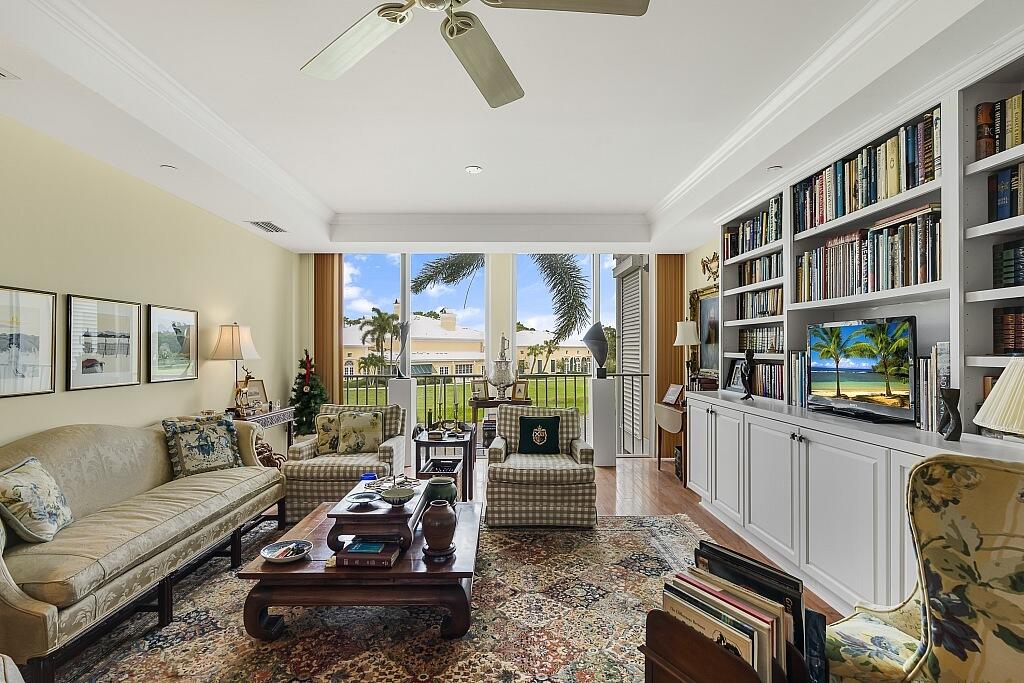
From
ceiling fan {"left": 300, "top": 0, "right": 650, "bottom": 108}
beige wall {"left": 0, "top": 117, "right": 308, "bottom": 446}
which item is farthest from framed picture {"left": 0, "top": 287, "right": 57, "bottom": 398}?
ceiling fan {"left": 300, "top": 0, "right": 650, "bottom": 108}

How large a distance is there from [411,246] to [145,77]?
10.9ft

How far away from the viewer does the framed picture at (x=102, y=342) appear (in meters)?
3.26

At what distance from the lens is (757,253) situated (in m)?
4.05

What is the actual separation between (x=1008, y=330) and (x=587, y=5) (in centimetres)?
200

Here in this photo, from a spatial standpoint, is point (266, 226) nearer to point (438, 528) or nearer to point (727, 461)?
point (438, 528)

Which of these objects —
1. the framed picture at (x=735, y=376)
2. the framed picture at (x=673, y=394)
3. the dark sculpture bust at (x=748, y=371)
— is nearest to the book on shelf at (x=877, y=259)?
the dark sculpture bust at (x=748, y=371)

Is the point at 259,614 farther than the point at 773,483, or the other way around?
the point at 773,483

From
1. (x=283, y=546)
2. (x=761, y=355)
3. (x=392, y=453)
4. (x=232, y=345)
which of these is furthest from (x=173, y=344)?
(x=761, y=355)

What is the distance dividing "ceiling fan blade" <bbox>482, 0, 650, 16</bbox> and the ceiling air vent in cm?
389

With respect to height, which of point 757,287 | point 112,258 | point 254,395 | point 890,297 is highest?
point 112,258

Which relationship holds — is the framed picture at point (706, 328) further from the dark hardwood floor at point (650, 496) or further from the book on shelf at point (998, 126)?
the book on shelf at point (998, 126)

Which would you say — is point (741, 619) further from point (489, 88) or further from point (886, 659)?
point (489, 88)

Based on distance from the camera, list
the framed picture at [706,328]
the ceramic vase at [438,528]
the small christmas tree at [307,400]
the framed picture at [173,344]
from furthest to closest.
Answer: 1. the small christmas tree at [307,400]
2. the framed picture at [706,328]
3. the framed picture at [173,344]
4. the ceramic vase at [438,528]

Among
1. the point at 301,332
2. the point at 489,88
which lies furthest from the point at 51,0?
the point at 301,332
